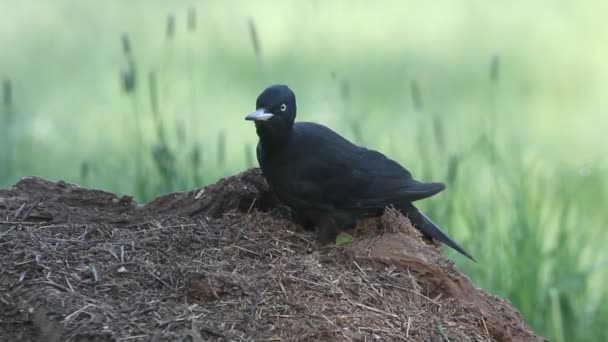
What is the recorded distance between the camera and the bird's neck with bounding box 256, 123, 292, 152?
4.72m

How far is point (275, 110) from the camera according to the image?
4.68 m

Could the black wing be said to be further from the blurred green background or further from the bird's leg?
the blurred green background

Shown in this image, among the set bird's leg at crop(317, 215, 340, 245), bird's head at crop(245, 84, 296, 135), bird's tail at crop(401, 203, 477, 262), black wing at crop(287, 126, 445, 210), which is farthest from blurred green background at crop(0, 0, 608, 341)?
bird's leg at crop(317, 215, 340, 245)

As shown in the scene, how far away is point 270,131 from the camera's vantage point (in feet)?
15.5

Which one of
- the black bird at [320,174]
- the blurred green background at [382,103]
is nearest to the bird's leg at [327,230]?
the black bird at [320,174]

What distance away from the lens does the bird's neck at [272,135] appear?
472 cm

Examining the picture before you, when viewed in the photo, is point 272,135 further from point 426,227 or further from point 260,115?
point 426,227

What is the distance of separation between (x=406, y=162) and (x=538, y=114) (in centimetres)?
184

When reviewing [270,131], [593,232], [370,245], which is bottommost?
[593,232]

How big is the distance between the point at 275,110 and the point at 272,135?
0.40 feet

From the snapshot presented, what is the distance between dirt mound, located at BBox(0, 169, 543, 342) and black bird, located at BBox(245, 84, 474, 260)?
100 mm

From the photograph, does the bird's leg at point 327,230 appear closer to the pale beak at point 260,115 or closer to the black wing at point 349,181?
the black wing at point 349,181

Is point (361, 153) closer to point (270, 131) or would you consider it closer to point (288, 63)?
point (270, 131)

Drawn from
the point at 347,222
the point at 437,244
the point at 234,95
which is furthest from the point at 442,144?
the point at 234,95
